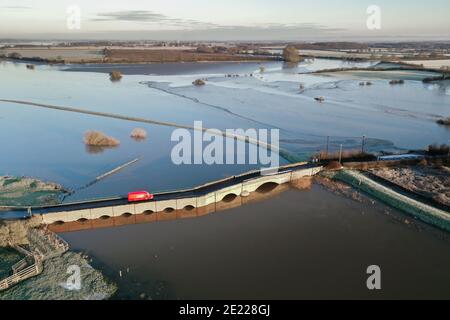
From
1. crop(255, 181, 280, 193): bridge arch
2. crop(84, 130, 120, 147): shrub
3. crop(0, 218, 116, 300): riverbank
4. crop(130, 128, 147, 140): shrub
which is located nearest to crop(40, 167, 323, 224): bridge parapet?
crop(255, 181, 280, 193): bridge arch

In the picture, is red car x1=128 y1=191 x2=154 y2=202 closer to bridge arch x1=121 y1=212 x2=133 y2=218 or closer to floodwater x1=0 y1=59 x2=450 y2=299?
bridge arch x1=121 y1=212 x2=133 y2=218

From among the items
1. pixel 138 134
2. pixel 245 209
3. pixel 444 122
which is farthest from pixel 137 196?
pixel 444 122

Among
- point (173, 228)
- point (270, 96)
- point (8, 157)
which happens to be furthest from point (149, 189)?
point (270, 96)

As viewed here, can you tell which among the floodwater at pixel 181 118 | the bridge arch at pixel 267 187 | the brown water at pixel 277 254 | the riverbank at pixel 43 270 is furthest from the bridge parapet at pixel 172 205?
the floodwater at pixel 181 118

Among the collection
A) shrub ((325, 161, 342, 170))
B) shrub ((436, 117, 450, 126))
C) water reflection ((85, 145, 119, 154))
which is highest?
shrub ((436, 117, 450, 126))

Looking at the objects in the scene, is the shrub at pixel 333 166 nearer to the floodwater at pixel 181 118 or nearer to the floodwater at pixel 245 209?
the floodwater at pixel 245 209
